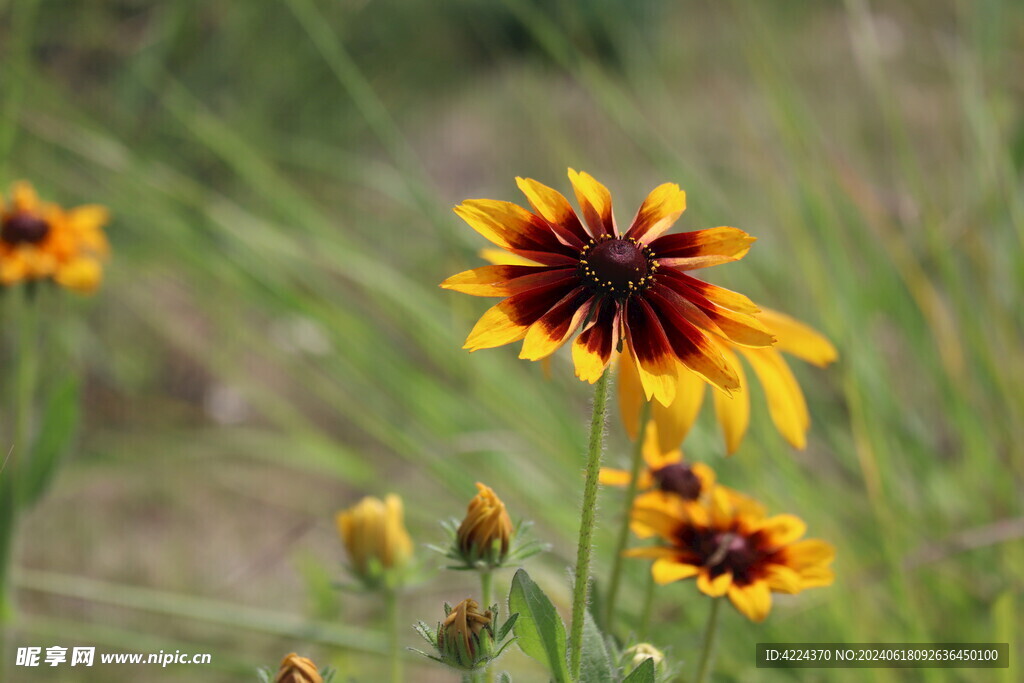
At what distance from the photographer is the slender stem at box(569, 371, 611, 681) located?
31cm

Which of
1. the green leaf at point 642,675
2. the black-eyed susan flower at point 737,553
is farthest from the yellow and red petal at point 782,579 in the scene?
the green leaf at point 642,675

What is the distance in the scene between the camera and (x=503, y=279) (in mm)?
336

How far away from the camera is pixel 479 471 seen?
943 millimetres

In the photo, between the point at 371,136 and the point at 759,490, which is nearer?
the point at 759,490

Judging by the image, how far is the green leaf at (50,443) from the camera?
0.58 meters

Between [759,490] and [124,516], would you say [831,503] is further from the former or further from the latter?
[124,516]

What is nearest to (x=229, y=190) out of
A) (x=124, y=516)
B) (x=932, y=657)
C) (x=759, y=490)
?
(x=124, y=516)

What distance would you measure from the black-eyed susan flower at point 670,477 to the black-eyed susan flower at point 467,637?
0.14 m

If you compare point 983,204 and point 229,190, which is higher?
point 229,190

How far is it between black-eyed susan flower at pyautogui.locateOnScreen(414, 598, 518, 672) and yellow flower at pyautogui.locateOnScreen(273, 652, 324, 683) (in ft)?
0.13

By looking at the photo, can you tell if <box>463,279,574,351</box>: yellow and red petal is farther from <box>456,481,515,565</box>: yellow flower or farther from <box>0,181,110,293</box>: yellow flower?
<box>0,181,110,293</box>: yellow flower

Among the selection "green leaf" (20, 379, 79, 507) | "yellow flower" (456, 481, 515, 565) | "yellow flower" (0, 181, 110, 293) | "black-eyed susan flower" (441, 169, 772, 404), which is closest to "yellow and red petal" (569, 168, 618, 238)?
"black-eyed susan flower" (441, 169, 772, 404)

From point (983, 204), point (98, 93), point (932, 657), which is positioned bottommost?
point (932, 657)

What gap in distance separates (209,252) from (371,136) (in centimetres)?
90
